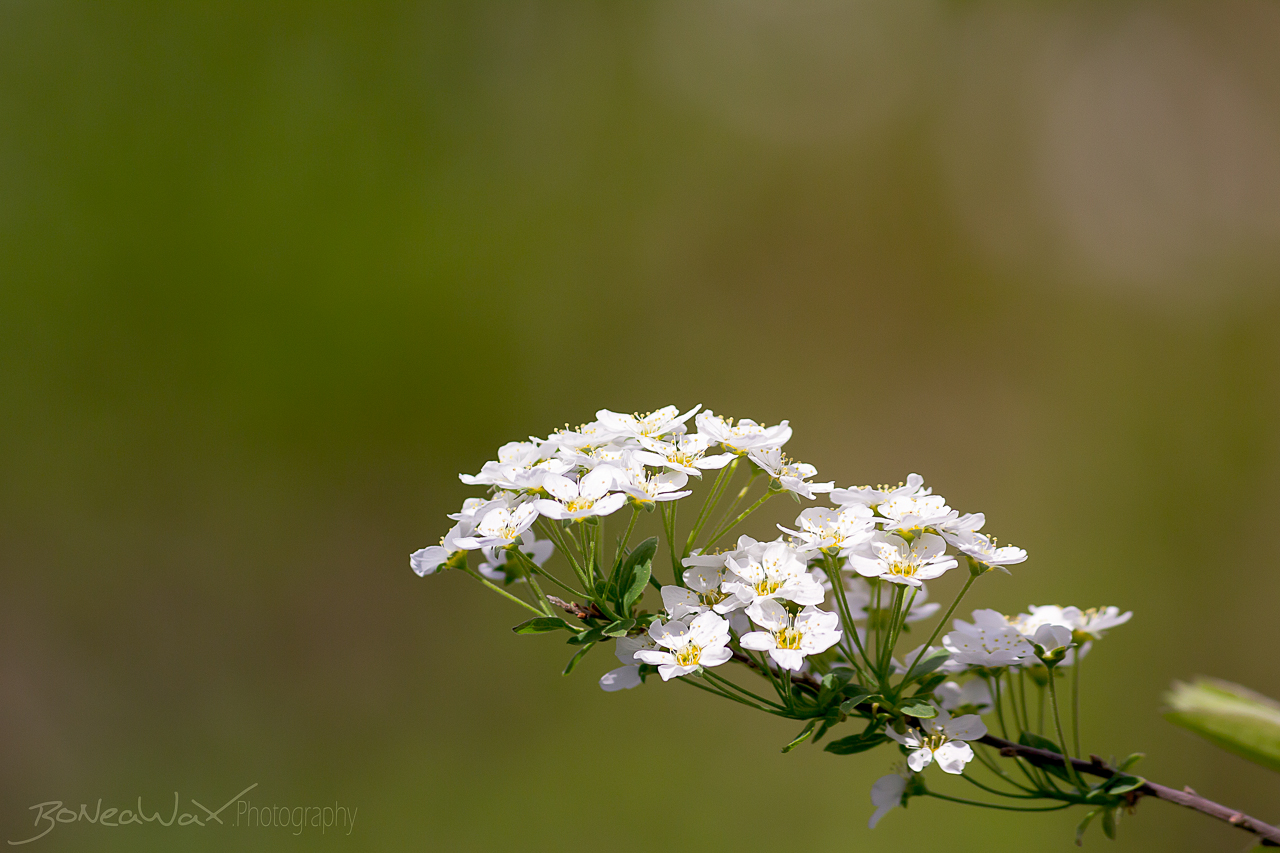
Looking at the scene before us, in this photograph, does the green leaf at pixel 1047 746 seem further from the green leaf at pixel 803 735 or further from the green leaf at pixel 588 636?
the green leaf at pixel 588 636

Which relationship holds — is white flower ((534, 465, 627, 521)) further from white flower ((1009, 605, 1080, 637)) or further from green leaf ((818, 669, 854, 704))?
white flower ((1009, 605, 1080, 637))

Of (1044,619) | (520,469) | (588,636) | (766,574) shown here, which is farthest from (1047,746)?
(520,469)

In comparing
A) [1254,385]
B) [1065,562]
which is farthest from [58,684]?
[1254,385]

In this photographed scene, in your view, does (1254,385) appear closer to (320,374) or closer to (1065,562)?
(1065,562)

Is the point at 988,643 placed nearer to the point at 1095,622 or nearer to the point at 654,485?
the point at 1095,622

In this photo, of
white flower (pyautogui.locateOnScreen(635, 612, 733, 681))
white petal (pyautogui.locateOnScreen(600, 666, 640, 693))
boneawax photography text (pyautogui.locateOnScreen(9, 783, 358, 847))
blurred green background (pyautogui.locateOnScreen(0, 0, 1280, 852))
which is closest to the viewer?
white flower (pyautogui.locateOnScreen(635, 612, 733, 681))

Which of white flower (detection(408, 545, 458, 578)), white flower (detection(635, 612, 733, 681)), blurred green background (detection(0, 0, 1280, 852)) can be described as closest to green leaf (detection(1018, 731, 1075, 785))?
white flower (detection(635, 612, 733, 681))
